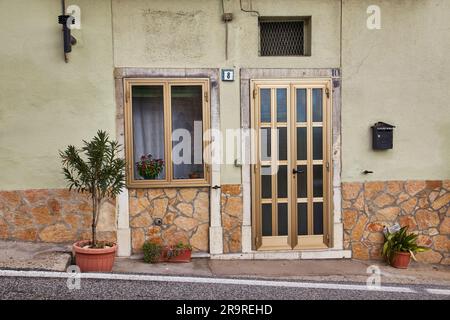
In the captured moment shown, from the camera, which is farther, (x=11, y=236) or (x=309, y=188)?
(x=309, y=188)

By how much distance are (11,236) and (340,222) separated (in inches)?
189

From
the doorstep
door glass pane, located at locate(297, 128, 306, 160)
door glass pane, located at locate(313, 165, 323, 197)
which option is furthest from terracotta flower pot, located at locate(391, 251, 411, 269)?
door glass pane, located at locate(297, 128, 306, 160)

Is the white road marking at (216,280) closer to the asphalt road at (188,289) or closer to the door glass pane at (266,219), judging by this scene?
the asphalt road at (188,289)

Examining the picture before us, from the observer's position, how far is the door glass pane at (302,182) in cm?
800

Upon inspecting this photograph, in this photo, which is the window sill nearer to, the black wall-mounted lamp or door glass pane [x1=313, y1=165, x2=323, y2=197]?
door glass pane [x1=313, y1=165, x2=323, y2=197]

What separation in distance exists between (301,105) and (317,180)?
1155 mm

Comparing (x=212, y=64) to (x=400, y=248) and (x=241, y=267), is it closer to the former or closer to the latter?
(x=241, y=267)

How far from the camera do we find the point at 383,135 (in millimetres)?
→ 7961

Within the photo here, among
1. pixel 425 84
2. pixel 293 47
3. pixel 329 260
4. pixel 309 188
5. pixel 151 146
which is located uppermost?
pixel 293 47

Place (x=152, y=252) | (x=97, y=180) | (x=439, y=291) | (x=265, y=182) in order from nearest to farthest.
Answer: (x=439, y=291) < (x=97, y=180) < (x=152, y=252) < (x=265, y=182)

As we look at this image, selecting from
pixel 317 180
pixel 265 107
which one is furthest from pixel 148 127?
pixel 317 180

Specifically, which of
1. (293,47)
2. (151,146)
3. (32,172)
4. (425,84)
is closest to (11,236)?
(32,172)

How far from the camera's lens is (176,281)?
639 cm
